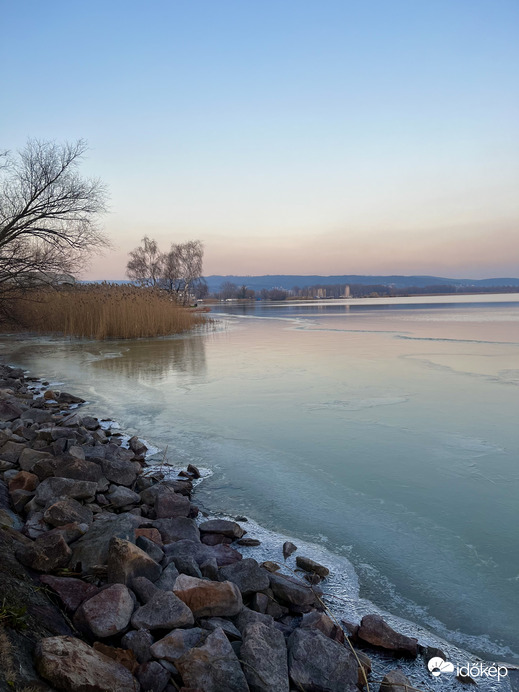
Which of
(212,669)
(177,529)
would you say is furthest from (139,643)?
(177,529)

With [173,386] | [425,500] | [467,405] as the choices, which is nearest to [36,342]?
[173,386]

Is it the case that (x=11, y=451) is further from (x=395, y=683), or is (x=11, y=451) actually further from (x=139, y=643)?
(x=395, y=683)

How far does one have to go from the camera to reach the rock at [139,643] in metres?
1.86

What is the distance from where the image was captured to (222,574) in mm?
2496

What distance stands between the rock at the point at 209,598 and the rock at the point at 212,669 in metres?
0.27

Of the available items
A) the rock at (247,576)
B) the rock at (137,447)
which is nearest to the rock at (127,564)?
the rock at (247,576)

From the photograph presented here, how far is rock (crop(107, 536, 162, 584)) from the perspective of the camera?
231 centimetres

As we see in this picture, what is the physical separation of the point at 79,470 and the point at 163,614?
1950 millimetres

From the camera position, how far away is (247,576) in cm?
241

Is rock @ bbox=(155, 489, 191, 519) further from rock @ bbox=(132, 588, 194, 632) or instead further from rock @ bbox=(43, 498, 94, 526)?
rock @ bbox=(132, 588, 194, 632)

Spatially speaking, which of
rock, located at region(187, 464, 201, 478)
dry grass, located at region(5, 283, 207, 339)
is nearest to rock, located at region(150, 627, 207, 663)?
rock, located at region(187, 464, 201, 478)

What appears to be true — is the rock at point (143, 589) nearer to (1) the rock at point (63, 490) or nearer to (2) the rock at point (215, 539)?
(2) the rock at point (215, 539)

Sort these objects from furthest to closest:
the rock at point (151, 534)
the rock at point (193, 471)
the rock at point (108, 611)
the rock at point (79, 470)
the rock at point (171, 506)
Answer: the rock at point (193, 471) → the rock at point (79, 470) → the rock at point (171, 506) → the rock at point (151, 534) → the rock at point (108, 611)

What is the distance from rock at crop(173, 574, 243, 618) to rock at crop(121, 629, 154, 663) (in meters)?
0.24
